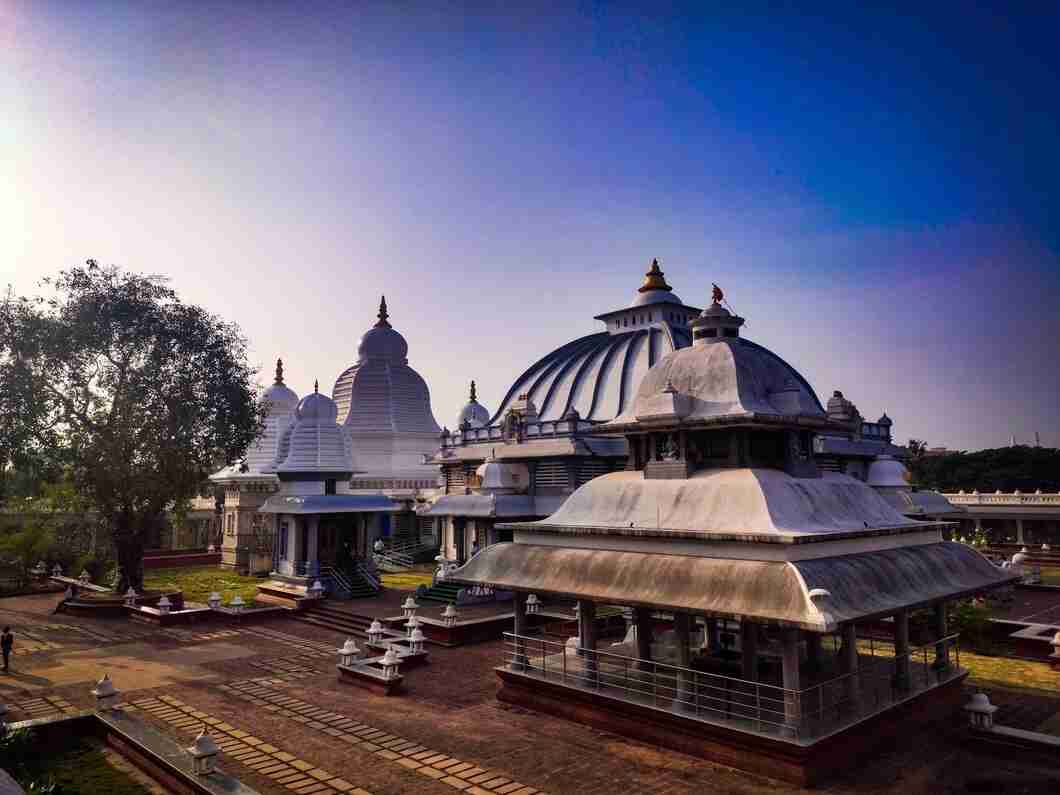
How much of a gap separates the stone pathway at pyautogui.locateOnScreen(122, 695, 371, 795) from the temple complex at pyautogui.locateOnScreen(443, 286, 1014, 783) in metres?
5.27

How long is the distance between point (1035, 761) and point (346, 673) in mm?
15464

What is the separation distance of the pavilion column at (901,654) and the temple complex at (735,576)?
0.10ft

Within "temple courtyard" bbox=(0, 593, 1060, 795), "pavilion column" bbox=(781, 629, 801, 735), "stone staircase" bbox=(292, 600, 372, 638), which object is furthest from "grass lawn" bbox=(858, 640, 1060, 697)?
"stone staircase" bbox=(292, 600, 372, 638)

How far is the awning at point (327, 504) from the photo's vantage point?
115 feet

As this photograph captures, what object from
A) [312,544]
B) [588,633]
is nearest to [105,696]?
[588,633]

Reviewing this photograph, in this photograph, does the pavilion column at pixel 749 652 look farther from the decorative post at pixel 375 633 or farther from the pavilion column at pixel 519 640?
the decorative post at pixel 375 633

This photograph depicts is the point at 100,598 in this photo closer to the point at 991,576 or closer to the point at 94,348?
the point at 94,348

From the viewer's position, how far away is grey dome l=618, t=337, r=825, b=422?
656 inches

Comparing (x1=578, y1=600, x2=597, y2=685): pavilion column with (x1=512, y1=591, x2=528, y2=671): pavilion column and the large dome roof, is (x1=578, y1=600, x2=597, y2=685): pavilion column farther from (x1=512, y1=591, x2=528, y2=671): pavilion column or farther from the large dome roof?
the large dome roof

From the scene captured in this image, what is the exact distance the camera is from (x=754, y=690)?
1498 cm

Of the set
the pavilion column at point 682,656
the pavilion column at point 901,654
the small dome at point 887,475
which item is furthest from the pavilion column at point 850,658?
the small dome at point 887,475

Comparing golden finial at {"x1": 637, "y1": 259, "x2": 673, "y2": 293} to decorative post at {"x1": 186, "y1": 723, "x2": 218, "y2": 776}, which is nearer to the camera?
decorative post at {"x1": 186, "y1": 723, "x2": 218, "y2": 776}

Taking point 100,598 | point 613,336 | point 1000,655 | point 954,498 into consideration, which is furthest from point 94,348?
point 954,498

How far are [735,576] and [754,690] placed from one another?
2980 mm
